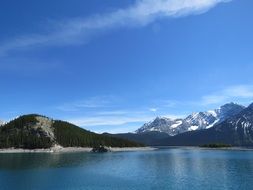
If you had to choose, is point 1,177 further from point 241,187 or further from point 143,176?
point 241,187

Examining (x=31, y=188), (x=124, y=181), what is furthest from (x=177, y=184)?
(x=31, y=188)

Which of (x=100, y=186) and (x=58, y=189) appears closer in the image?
(x=58, y=189)

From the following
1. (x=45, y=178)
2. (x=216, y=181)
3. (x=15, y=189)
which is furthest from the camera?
(x=45, y=178)

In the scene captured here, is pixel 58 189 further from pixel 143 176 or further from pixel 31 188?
pixel 143 176

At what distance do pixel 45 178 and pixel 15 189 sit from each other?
18155mm

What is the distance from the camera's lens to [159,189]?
239 feet

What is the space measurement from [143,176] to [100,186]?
67.0 ft

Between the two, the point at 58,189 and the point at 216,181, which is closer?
the point at 58,189

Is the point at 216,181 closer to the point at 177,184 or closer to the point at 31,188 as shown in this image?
the point at 177,184

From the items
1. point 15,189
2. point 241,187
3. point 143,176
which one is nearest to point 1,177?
point 15,189

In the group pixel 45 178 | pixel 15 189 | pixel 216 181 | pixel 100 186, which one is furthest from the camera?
pixel 45 178

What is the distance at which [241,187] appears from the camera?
74.4m

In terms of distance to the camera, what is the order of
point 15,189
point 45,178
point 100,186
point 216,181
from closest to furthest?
point 15,189, point 100,186, point 216,181, point 45,178

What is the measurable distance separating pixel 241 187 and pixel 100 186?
2978 centimetres
